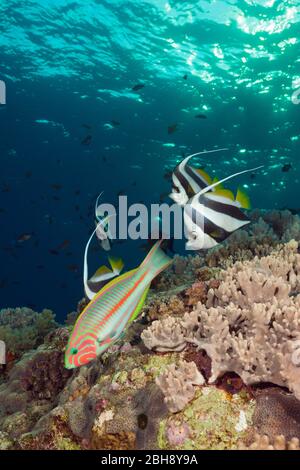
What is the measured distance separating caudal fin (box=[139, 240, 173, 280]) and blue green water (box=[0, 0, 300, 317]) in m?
11.5

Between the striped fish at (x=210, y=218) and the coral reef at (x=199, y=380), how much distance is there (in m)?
0.67

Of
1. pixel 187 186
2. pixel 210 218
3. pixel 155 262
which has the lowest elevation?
pixel 155 262

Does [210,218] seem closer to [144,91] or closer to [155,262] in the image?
[155,262]

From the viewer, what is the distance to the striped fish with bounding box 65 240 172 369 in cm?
192

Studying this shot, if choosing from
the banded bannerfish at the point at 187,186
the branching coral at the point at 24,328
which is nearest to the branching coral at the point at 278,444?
the banded bannerfish at the point at 187,186

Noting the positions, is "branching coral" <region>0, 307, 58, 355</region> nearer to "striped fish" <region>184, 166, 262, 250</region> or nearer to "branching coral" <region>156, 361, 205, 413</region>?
"branching coral" <region>156, 361, 205, 413</region>

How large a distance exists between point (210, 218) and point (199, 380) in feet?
4.40

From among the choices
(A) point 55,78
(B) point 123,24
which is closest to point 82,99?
(A) point 55,78

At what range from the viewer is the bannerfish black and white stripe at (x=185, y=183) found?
114 inches

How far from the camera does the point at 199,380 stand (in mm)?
2836

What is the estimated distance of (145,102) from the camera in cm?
2297

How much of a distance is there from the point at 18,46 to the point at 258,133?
16822 mm

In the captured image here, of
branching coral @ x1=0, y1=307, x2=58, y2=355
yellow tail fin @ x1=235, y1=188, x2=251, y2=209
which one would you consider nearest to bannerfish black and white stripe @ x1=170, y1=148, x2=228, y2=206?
yellow tail fin @ x1=235, y1=188, x2=251, y2=209

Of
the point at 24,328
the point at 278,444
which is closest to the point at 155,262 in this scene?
the point at 278,444
